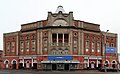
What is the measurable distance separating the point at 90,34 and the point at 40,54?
64.4 ft

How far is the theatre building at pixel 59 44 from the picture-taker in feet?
269

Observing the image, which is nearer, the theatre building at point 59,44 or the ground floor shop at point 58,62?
the ground floor shop at point 58,62

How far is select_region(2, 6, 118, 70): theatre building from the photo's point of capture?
82125 mm

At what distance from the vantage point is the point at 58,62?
80688mm

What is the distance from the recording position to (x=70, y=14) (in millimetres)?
83938

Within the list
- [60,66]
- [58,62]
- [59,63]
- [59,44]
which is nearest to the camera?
→ [58,62]

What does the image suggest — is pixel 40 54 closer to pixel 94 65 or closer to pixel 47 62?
pixel 47 62

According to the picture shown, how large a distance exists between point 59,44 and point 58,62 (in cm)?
617

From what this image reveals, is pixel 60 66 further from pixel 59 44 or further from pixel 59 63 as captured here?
pixel 59 44

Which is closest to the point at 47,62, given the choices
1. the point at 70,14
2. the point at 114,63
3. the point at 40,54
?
the point at 40,54

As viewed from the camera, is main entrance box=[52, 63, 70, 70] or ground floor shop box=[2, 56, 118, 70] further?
main entrance box=[52, 63, 70, 70]

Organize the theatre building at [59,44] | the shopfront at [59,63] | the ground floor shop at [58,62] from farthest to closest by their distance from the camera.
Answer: the theatre building at [59,44], the ground floor shop at [58,62], the shopfront at [59,63]

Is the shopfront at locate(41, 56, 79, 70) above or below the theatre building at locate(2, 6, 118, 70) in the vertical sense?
below

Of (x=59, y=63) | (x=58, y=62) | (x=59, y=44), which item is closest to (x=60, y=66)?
(x=59, y=63)
